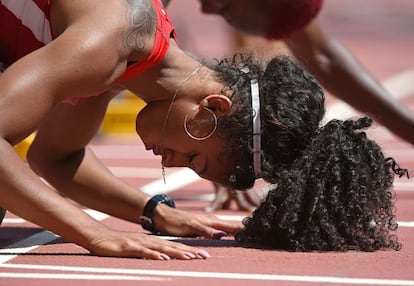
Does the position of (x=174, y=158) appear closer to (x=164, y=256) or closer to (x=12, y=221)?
(x=164, y=256)

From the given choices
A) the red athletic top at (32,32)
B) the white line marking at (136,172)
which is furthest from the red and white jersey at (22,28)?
the white line marking at (136,172)

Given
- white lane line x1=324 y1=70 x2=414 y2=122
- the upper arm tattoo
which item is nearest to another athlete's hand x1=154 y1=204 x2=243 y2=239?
the upper arm tattoo

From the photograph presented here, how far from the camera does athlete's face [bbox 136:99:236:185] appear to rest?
4.68 m

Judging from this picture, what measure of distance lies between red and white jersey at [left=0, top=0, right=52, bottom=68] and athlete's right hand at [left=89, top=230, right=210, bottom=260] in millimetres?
821

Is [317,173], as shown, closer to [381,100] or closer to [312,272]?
[312,272]

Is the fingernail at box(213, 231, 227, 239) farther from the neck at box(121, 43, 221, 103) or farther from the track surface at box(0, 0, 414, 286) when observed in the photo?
the neck at box(121, 43, 221, 103)

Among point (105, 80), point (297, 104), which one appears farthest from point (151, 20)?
point (297, 104)

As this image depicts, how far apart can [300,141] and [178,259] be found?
0.64 m

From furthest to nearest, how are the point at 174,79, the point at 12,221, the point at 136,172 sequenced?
the point at 136,172 → the point at 12,221 → the point at 174,79

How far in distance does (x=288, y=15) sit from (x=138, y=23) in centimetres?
143

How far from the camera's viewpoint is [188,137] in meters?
4.69

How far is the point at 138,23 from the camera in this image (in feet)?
15.0

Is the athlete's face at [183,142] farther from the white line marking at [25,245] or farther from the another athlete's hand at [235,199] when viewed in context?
the another athlete's hand at [235,199]

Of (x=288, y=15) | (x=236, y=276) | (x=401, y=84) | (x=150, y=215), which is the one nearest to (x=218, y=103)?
(x=236, y=276)
